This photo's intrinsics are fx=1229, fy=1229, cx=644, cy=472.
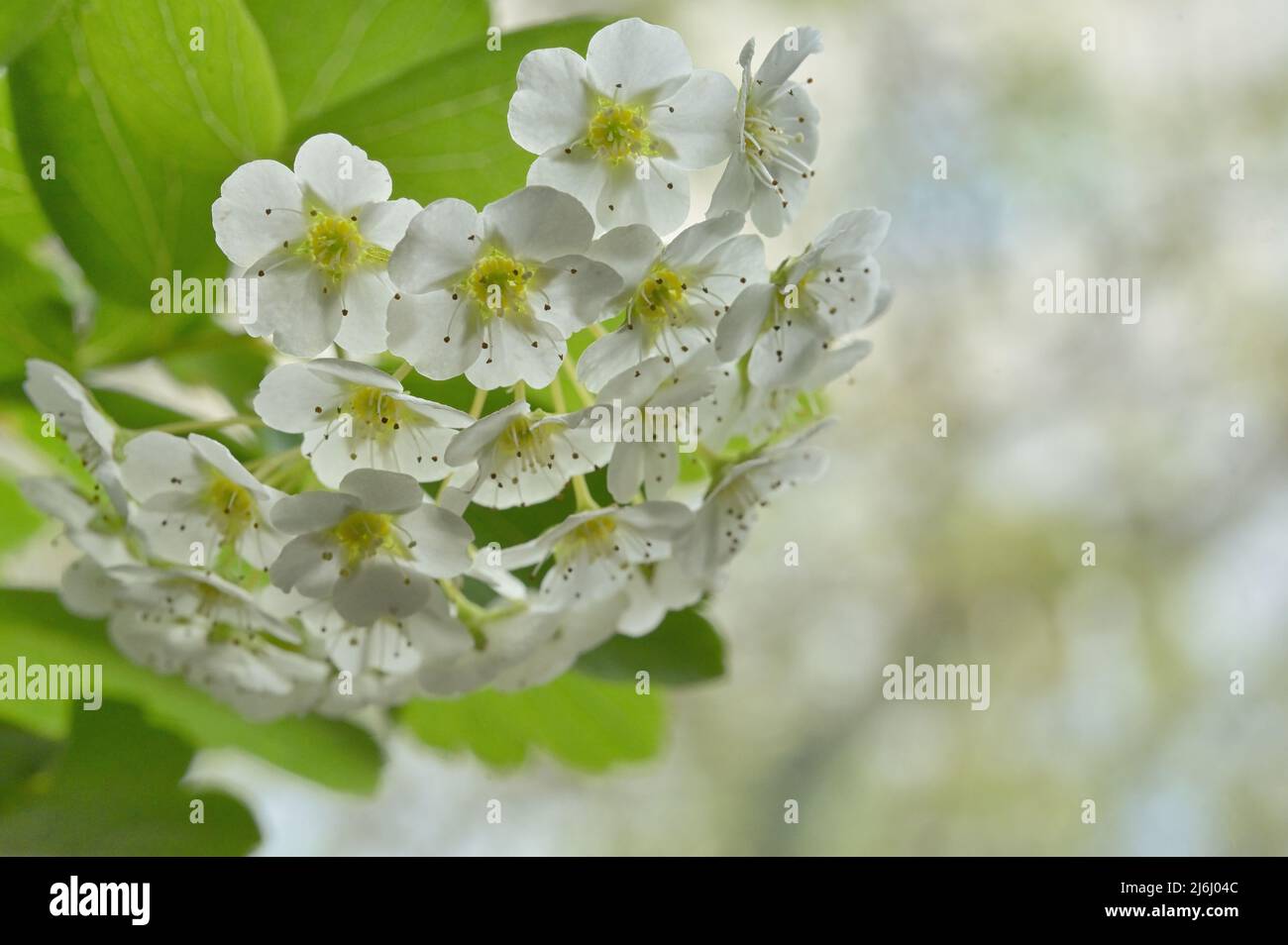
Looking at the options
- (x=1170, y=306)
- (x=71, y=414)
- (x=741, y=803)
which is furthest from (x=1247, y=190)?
(x=71, y=414)

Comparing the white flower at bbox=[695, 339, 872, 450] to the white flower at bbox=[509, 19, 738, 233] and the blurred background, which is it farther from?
the blurred background

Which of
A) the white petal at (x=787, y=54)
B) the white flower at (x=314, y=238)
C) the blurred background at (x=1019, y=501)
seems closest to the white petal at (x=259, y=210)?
the white flower at (x=314, y=238)

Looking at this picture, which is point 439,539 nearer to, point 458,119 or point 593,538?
point 593,538

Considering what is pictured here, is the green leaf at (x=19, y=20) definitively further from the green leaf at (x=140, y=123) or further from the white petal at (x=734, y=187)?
the white petal at (x=734, y=187)

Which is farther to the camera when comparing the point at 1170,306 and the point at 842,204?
the point at 1170,306

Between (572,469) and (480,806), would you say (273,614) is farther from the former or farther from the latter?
(480,806)

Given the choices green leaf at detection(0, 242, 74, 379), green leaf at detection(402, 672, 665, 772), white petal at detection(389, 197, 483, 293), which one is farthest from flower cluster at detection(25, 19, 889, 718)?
green leaf at detection(402, 672, 665, 772)
